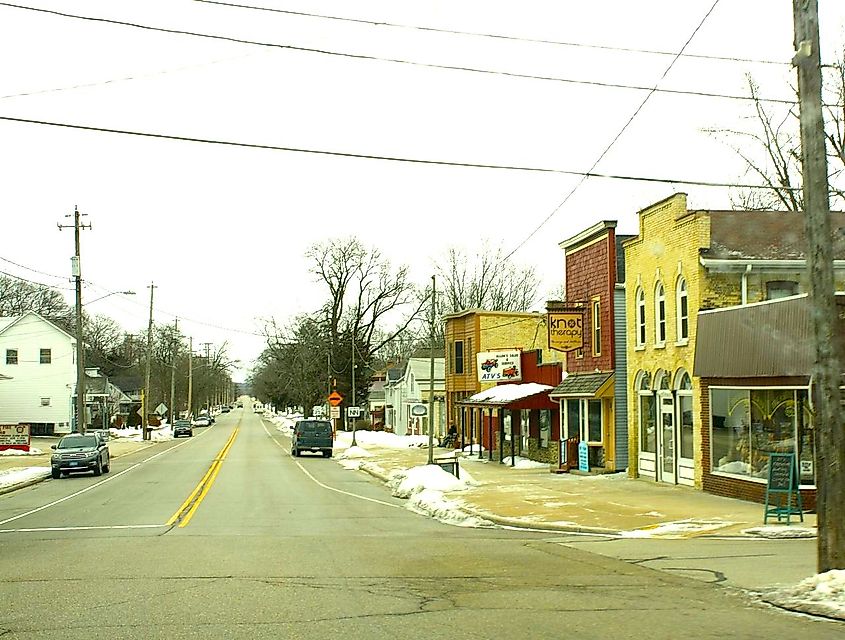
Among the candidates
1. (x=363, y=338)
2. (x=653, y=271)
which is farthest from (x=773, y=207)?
(x=363, y=338)

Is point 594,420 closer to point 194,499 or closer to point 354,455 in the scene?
point 194,499

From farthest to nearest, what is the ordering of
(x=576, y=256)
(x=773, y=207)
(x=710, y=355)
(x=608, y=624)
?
(x=773, y=207)
(x=576, y=256)
(x=710, y=355)
(x=608, y=624)

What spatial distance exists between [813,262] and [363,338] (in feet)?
251

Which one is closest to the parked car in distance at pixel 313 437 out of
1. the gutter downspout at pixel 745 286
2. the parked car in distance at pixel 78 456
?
the parked car in distance at pixel 78 456

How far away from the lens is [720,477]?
23656mm

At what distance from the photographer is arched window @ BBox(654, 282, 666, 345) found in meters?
27.5

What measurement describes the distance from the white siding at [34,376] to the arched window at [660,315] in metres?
62.0

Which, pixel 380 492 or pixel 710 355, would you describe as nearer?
pixel 710 355

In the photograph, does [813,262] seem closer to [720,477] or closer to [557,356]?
[720,477]

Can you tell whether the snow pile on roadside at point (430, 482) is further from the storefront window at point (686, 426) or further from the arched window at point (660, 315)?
the arched window at point (660, 315)

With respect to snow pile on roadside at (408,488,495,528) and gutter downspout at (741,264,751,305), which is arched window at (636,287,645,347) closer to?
gutter downspout at (741,264,751,305)

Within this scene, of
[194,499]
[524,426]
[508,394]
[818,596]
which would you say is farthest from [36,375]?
[818,596]

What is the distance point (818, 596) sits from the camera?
988 centimetres

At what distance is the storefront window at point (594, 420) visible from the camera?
32906 mm
